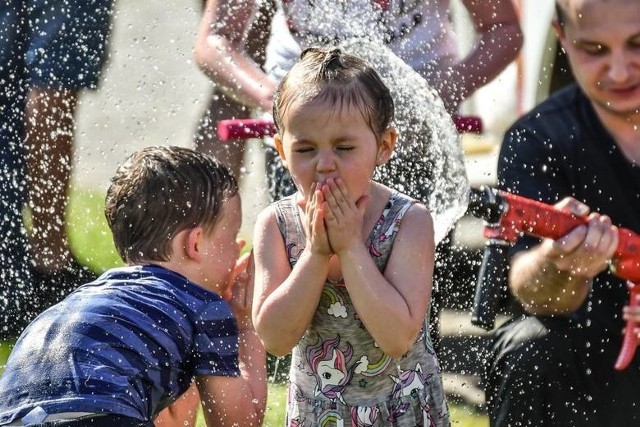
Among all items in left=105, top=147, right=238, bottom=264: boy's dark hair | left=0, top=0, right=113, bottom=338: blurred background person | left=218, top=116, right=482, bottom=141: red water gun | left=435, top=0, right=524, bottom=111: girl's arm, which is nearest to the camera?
left=105, top=147, right=238, bottom=264: boy's dark hair

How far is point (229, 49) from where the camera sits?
427cm

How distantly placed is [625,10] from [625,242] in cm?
61

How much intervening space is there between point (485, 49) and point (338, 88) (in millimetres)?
1306

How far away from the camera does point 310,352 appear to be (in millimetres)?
3146

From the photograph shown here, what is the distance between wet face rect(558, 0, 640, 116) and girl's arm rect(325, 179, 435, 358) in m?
0.82

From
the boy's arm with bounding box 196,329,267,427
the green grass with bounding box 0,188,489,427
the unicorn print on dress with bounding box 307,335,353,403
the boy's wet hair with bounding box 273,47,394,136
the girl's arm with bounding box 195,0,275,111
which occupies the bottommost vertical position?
the green grass with bounding box 0,188,489,427

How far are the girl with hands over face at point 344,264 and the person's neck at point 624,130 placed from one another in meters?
0.76

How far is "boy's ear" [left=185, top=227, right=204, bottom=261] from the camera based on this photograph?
11.0ft

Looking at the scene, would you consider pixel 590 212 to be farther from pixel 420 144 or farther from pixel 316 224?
pixel 316 224

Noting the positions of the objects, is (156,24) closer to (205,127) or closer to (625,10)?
(205,127)

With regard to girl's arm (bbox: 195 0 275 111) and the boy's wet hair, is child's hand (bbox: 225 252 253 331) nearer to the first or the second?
the boy's wet hair

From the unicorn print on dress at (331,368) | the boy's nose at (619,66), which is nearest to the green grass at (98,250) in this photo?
the unicorn print on dress at (331,368)

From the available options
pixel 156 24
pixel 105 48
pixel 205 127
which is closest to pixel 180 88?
pixel 156 24

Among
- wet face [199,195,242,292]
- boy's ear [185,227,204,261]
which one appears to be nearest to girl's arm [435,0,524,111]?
wet face [199,195,242,292]
